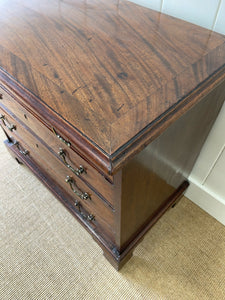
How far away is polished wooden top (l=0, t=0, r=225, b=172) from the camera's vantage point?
16.5 inches

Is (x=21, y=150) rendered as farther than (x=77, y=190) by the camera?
Yes

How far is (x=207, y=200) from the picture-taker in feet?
3.54

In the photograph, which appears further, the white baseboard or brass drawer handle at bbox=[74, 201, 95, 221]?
the white baseboard

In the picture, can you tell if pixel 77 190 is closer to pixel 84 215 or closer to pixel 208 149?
pixel 84 215

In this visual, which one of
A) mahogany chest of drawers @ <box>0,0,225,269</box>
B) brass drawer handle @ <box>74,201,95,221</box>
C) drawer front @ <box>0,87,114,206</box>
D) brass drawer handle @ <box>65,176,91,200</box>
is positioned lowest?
brass drawer handle @ <box>74,201,95,221</box>

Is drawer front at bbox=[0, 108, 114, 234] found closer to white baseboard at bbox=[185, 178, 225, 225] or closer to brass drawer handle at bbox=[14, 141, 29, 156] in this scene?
brass drawer handle at bbox=[14, 141, 29, 156]

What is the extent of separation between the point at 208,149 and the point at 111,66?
1.96ft

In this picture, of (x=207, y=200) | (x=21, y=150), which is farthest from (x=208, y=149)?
(x=21, y=150)

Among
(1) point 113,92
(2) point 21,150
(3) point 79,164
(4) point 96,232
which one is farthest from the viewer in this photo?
(2) point 21,150

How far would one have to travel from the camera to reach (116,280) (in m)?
0.94

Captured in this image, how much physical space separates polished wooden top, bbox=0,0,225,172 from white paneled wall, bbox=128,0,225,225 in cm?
5

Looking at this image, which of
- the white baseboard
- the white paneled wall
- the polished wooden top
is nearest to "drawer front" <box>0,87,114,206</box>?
the polished wooden top

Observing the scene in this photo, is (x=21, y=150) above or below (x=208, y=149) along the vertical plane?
below

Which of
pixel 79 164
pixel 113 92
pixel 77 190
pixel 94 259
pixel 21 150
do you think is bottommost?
pixel 94 259
